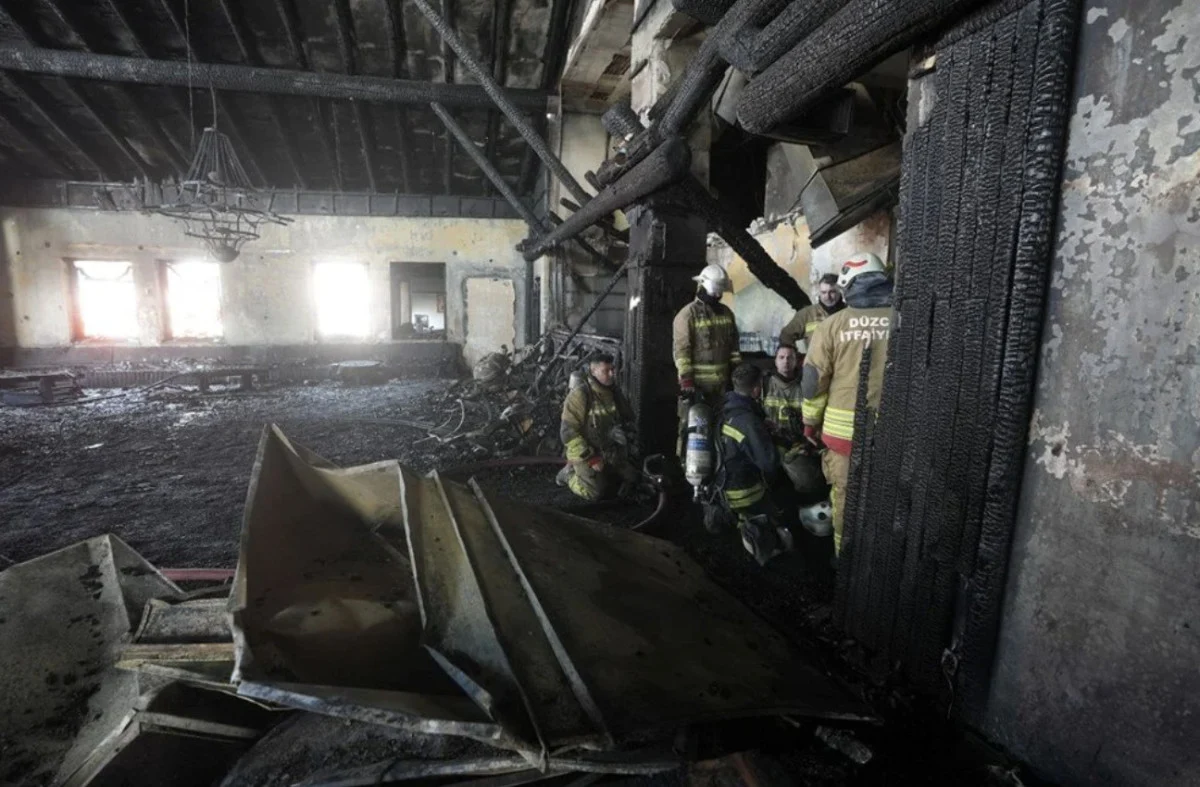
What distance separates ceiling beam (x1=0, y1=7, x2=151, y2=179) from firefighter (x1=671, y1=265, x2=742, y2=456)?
1120cm

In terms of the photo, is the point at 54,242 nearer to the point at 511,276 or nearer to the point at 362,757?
the point at 511,276

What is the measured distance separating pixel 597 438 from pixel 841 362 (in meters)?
2.42

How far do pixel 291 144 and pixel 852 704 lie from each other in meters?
14.0

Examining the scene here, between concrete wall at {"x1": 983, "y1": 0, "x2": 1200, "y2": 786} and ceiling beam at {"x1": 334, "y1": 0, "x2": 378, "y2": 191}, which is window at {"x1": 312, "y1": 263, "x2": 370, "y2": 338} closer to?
ceiling beam at {"x1": 334, "y1": 0, "x2": 378, "y2": 191}

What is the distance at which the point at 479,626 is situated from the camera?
1.97 meters

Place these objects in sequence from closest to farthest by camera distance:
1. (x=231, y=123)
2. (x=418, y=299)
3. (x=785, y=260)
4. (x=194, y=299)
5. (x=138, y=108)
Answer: (x=785, y=260)
(x=138, y=108)
(x=231, y=123)
(x=194, y=299)
(x=418, y=299)

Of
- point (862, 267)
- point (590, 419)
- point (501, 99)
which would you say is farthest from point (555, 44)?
point (862, 267)

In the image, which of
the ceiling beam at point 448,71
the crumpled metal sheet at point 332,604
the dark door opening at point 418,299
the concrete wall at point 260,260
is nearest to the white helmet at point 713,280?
the crumpled metal sheet at point 332,604

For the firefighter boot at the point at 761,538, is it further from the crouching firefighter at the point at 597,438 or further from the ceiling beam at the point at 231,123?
the ceiling beam at the point at 231,123

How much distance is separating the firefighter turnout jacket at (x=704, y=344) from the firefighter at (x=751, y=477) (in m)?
1.02

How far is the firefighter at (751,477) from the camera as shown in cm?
389

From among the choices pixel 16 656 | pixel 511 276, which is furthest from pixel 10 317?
pixel 16 656

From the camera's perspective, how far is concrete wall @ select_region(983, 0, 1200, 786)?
1.43m

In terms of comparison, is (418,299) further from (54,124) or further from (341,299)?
(54,124)
